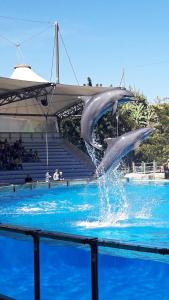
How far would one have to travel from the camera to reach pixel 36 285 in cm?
329

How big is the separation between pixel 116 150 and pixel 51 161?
1574cm

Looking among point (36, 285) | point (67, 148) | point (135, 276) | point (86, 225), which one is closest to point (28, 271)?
point (135, 276)

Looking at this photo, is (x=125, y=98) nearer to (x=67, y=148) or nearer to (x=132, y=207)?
(x=132, y=207)

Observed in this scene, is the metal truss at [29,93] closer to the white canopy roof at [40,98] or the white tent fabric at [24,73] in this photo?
the white canopy roof at [40,98]

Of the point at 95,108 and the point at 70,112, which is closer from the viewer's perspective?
the point at 95,108

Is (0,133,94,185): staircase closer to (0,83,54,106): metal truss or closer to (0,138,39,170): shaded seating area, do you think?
(0,138,39,170): shaded seating area

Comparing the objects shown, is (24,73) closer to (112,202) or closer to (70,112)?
(70,112)

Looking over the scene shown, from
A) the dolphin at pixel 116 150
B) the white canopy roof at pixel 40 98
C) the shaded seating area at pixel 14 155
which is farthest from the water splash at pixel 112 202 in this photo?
the shaded seating area at pixel 14 155

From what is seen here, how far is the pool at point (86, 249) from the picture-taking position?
5.05 metres

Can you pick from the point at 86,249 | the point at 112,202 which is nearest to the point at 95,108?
the point at 86,249

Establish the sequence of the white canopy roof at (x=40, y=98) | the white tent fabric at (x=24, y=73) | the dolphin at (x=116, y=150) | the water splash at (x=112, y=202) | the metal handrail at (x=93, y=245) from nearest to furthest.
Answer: the metal handrail at (x=93, y=245)
the dolphin at (x=116, y=150)
the water splash at (x=112, y=202)
the white canopy roof at (x=40, y=98)
the white tent fabric at (x=24, y=73)

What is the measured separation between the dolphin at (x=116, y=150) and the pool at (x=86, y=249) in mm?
1088

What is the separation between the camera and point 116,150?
955 centimetres

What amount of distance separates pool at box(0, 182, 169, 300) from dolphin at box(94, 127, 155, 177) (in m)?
1.09
